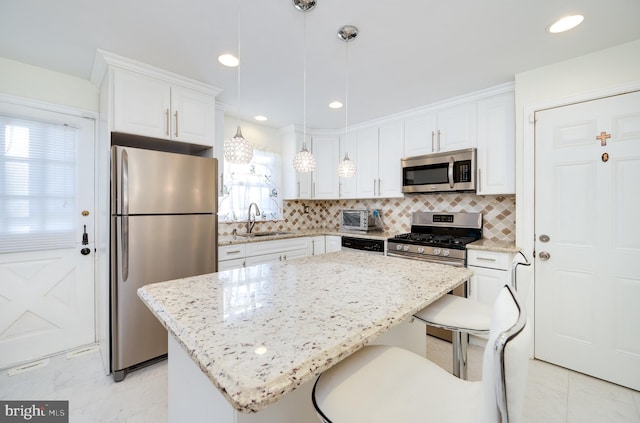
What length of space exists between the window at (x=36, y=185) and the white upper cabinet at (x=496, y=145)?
12.6 feet

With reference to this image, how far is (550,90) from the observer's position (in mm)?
2178

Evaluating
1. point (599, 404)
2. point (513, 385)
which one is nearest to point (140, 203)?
point (513, 385)

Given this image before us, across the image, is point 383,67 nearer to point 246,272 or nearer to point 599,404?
point 246,272

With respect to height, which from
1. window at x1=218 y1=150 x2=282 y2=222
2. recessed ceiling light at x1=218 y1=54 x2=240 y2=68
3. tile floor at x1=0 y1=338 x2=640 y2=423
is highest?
recessed ceiling light at x1=218 y1=54 x2=240 y2=68

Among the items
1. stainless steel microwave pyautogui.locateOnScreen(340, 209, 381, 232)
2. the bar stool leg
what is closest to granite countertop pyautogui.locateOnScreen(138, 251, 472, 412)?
the bar stool leg

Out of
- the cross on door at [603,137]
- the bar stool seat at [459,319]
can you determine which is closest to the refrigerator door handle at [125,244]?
the bar stool seat at [459,319]

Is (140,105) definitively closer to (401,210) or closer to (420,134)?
(420,134)

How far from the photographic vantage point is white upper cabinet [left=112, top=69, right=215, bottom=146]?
2.07 m

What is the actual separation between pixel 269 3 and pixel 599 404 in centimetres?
322

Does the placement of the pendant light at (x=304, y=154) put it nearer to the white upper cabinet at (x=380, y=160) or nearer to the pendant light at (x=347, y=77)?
the pendant light at (x=347, y=77)

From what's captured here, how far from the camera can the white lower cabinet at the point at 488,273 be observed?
2316 mm

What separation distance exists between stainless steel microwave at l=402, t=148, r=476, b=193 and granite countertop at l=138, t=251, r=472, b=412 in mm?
1470

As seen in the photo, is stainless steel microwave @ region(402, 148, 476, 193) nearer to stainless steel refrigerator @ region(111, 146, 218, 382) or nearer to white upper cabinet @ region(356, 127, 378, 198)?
white upper cabinet @ region(356, 127, 378, 198)

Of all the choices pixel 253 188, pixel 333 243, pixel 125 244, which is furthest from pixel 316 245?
pixel 125 244
